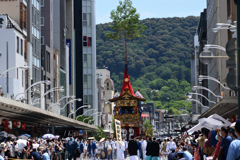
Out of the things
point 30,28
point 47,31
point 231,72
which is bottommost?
point 231,72

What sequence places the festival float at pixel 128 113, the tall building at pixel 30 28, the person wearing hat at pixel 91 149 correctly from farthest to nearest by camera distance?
the festival float at pixel 128 113
the tall building at pixel 30 28
the person wearing hat at pixel 91 149

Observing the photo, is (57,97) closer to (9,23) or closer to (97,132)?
(97,132)

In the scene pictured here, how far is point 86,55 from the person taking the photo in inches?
4267

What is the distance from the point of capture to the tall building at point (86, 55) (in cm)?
10475

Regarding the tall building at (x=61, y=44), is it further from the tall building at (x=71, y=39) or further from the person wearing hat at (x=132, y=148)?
the person wearing hat at (x=132, y=148)

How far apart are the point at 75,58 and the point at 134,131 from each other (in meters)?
39.8

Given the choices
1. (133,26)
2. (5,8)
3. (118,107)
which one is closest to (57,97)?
(118,107)

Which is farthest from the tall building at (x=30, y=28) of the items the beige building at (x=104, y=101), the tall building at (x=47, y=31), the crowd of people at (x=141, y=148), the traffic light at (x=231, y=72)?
the beige building at (x=104, y=101)

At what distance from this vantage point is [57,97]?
3076 inches

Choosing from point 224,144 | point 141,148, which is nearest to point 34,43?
point 141,148

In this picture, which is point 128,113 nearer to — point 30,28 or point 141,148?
point 30,28

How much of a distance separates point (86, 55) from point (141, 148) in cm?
7225

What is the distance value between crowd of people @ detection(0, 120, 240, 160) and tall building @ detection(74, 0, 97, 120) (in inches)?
2462

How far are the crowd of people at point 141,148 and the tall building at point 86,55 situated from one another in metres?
62.5
